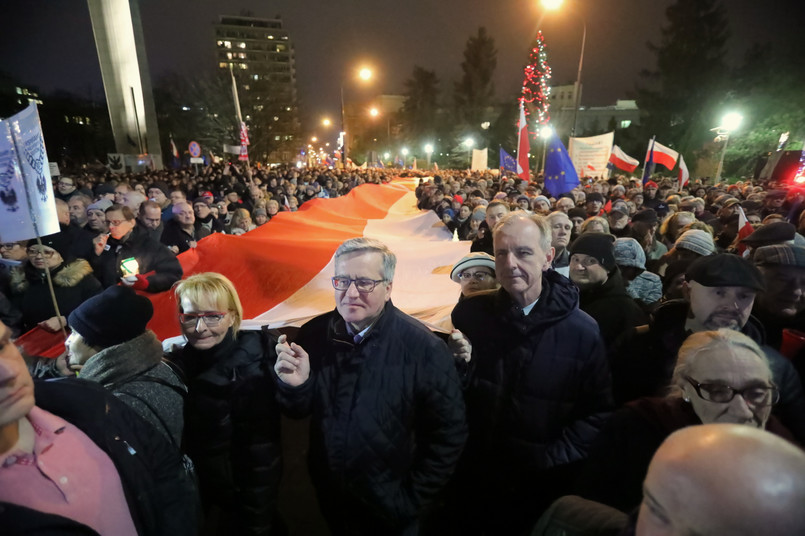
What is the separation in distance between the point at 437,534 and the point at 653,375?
1.83m

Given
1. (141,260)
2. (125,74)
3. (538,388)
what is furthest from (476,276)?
(125,74)

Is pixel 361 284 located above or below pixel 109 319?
above

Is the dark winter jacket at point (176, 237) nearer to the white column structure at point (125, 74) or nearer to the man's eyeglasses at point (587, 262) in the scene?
the man's eyeglasses at point (587, 262)

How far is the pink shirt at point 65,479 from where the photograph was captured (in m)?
1.27

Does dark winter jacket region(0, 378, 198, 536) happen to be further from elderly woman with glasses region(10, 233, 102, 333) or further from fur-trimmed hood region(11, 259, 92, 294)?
fur-trimmed hood region(11, 259, 92, 294)

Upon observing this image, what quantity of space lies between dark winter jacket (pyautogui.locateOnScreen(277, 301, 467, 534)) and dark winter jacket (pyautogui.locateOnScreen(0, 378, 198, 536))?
1.87ft

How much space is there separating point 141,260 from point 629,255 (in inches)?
194

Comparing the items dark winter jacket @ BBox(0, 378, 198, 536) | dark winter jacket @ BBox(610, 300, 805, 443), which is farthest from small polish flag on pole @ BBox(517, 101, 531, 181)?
dark winter jacket @ BBox(0, 378, 198, 536)

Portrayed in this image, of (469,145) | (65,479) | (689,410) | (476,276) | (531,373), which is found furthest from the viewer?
(469,145)

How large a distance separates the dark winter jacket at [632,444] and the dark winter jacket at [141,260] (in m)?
4.29

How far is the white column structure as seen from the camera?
32.7m

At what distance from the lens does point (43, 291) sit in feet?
12.4

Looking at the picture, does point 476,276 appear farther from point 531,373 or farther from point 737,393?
A: point 737,393

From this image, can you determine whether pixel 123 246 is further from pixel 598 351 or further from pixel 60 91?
pixel 60 91
